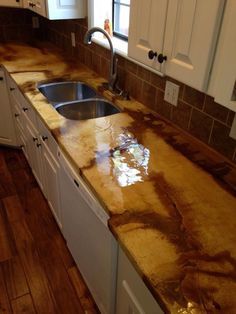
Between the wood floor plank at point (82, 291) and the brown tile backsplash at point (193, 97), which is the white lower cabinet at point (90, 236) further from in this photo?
the brown tile backsplash at point (193, 97)

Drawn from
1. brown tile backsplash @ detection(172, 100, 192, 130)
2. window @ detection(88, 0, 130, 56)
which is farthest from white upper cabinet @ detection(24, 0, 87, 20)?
brown tile backsplash @ detection(172, 100, 192, 130)

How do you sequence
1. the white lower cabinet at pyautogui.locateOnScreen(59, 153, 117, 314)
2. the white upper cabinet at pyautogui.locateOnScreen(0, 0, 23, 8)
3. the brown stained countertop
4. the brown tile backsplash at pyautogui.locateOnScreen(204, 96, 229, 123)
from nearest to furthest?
the brown stained countertop → the white lower cabinet at pyautogui.locateOnScreen(59, 153, 117, 314) → the brown tile backsplash at pyautogui.locateOnScreen(204, 96, 229, 123) → the white upper cabinet at pyautogui.locateOnScreen(0, 0, 23, 8)

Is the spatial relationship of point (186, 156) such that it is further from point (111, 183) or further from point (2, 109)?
point (2, 109)

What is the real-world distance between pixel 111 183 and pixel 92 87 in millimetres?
1091

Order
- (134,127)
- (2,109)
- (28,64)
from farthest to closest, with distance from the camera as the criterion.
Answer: (2,109)
(28,64)
(134,127)

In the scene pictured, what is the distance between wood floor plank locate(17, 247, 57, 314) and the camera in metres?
1.57

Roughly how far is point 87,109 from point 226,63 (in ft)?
4.00

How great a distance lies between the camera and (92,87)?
1987 mm

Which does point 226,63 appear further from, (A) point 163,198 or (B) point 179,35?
(A) point 163,198

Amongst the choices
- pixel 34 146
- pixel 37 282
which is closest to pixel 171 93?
pixel 34 146

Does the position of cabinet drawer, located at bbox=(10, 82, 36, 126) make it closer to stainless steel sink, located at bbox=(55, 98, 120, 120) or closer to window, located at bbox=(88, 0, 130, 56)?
stainless steel sink, located at bbox=(55, 98, 120, 120)

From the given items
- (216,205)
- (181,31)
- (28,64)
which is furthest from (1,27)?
(216,205)

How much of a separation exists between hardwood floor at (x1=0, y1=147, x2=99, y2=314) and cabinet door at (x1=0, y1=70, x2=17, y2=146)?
1.76 feet

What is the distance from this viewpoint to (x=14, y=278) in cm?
171
